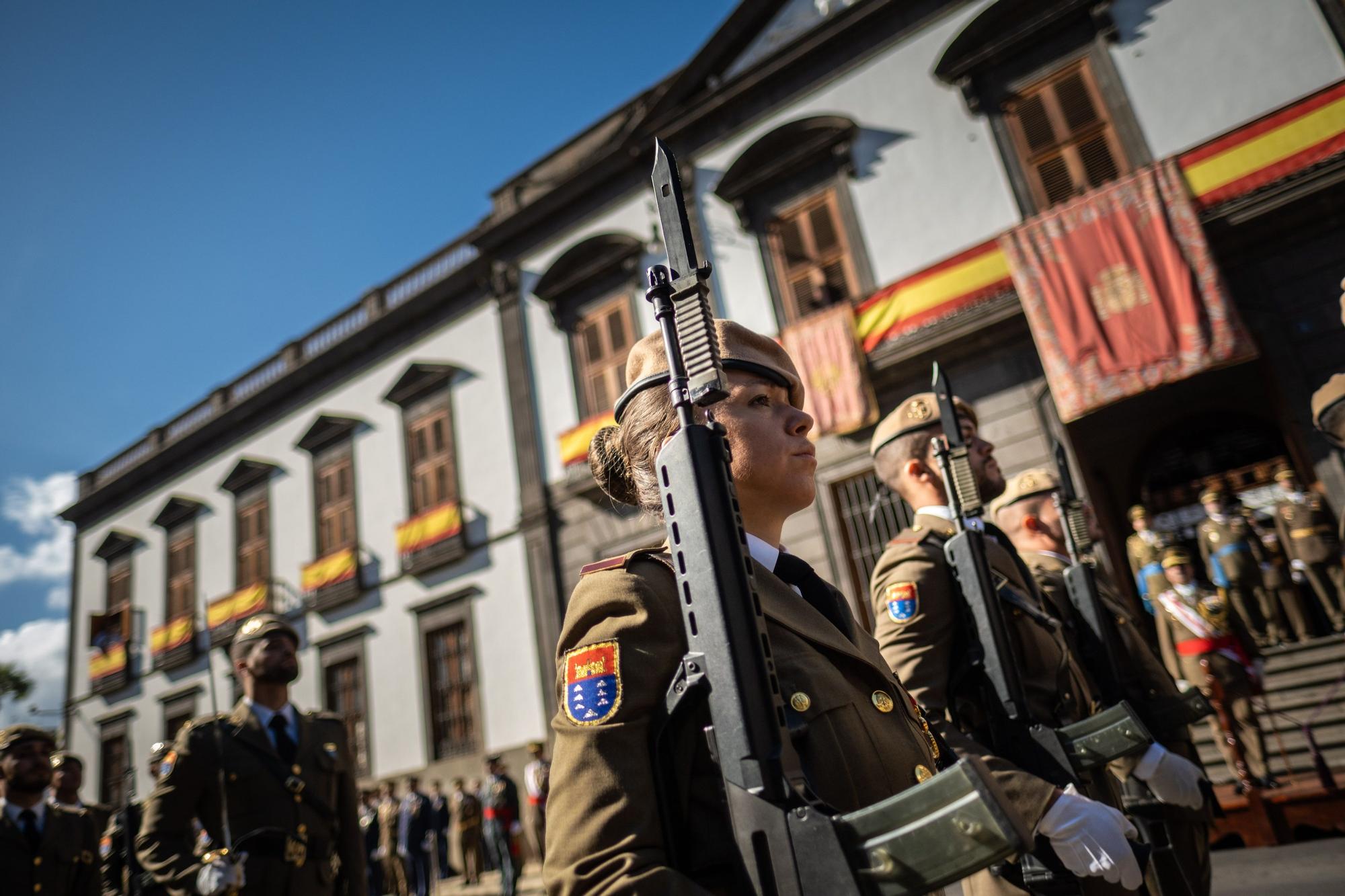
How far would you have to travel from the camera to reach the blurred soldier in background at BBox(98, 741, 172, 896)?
3.94 metres

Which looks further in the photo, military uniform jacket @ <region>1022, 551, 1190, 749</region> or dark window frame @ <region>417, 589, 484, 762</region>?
dark window frame @ <region>417, 589, 484, 762</region>

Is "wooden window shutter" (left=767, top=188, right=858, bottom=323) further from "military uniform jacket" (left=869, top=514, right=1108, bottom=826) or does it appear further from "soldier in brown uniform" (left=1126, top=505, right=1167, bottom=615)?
"military uniform jacket" (left=869, top=514, right=1108, bottom=826)

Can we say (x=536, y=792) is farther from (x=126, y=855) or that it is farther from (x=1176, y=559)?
(x=1176, y=559)

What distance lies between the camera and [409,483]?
1495 cm

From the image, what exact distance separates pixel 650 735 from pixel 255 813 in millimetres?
3227

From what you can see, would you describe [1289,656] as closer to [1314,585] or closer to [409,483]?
[1314,585]

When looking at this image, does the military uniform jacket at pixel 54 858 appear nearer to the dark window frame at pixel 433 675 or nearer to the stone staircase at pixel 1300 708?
the dark window frame at pixel 433 675

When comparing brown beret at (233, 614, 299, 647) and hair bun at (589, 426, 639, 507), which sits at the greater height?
brown beret at (233, 614, 299, 647)

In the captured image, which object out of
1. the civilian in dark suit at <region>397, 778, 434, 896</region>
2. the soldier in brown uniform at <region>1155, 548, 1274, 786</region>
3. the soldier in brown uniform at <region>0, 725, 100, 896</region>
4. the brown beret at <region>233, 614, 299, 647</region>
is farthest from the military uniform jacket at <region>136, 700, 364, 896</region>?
the civilian in dark suit at <region>397, 778, 434, 896</region>

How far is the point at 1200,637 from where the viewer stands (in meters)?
6.73

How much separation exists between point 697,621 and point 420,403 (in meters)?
14.7

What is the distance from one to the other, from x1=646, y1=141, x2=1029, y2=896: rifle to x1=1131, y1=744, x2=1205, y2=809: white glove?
228 cm

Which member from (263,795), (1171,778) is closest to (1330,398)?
(1171,778)

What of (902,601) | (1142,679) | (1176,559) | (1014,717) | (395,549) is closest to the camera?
(1014,717)
